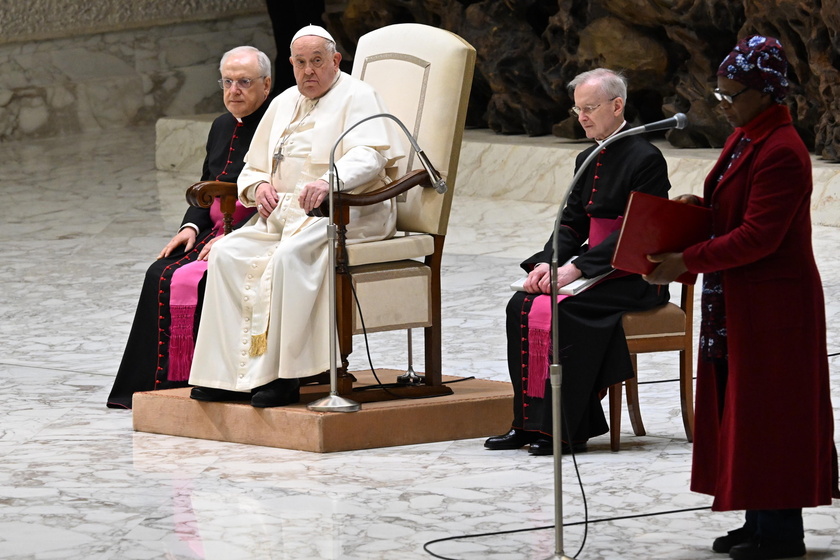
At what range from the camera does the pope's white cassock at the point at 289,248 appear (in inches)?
214

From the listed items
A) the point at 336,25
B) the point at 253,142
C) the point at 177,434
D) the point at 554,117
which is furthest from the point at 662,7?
the point at 177,434

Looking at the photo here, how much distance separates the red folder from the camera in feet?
12.7

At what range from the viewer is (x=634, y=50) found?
11.5 meters

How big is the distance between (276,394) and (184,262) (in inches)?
39.9

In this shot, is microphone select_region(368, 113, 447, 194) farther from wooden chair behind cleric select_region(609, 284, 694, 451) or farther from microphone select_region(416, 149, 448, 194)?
wooden chair behind cleric select_region(609, 284, 694, 451)

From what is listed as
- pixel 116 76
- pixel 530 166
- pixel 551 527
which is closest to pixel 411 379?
pixel 551 527

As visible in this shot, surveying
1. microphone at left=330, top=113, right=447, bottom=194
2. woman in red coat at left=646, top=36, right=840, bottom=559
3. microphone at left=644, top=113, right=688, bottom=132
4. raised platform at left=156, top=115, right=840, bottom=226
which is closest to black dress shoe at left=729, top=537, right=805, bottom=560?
woman in red coat at left=646, top=36, right=840, bottom=559

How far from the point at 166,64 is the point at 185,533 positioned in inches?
465

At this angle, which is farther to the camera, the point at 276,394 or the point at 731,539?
the point at 276,394

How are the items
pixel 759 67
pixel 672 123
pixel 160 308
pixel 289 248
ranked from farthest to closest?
1. pixel 160 308
2. pixel 289 248
3. pixel 759 67
4. pixel 672 123

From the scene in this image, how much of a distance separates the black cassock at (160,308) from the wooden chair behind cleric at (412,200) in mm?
381

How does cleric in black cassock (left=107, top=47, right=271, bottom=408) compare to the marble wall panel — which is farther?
the marble wall panel

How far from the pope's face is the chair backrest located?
259mm

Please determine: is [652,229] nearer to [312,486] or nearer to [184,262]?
[312,486]
